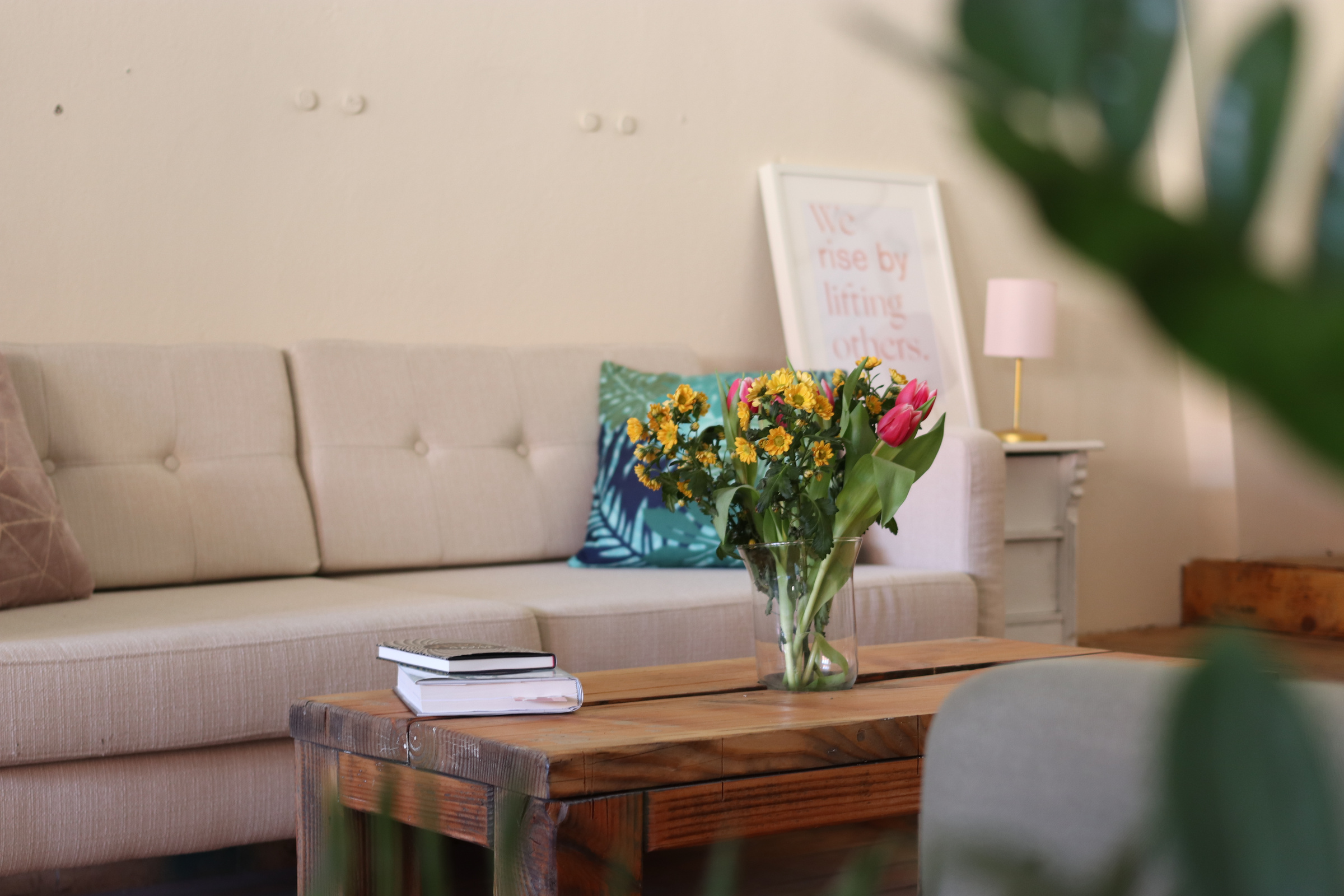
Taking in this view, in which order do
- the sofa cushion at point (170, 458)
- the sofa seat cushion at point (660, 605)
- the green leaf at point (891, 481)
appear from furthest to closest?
the sofa cushion at point (170, 458) < the sofa seat cushion at point (660, 605) < the green leaf at point (891, 481)

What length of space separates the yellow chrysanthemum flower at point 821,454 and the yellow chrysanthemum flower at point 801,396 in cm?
4

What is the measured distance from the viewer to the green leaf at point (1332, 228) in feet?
0.23

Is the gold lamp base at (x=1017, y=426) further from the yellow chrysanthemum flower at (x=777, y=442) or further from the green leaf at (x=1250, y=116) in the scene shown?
the green leaf at (x=1250, y=116)

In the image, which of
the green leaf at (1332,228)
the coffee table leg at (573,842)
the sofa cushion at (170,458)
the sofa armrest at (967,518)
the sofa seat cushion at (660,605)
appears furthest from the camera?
the sofa armrest at (967,518)

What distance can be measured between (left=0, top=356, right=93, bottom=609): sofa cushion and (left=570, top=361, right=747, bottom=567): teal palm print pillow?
3.04 ft

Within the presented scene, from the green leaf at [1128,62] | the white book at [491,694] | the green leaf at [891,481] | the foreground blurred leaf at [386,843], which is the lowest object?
the white book at [491,694]

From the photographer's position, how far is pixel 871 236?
362 cm

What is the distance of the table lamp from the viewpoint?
11.8 feet

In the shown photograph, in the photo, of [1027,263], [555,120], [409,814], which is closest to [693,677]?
[409,814]

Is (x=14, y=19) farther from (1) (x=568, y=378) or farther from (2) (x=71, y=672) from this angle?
(2) (x=71, y=672)

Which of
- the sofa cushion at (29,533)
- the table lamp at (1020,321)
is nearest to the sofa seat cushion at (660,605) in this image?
the sofa cushion at (29,533)

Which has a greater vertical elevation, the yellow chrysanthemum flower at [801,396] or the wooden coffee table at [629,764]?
the yellow chrysanthemum flower at [801,396]

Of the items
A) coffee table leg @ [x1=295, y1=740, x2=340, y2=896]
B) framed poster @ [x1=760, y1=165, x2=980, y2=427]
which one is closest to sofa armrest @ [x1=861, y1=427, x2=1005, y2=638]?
framed poster @ [x1=760, y1=165, x2=980, y2=427]

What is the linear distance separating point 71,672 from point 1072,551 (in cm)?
242
